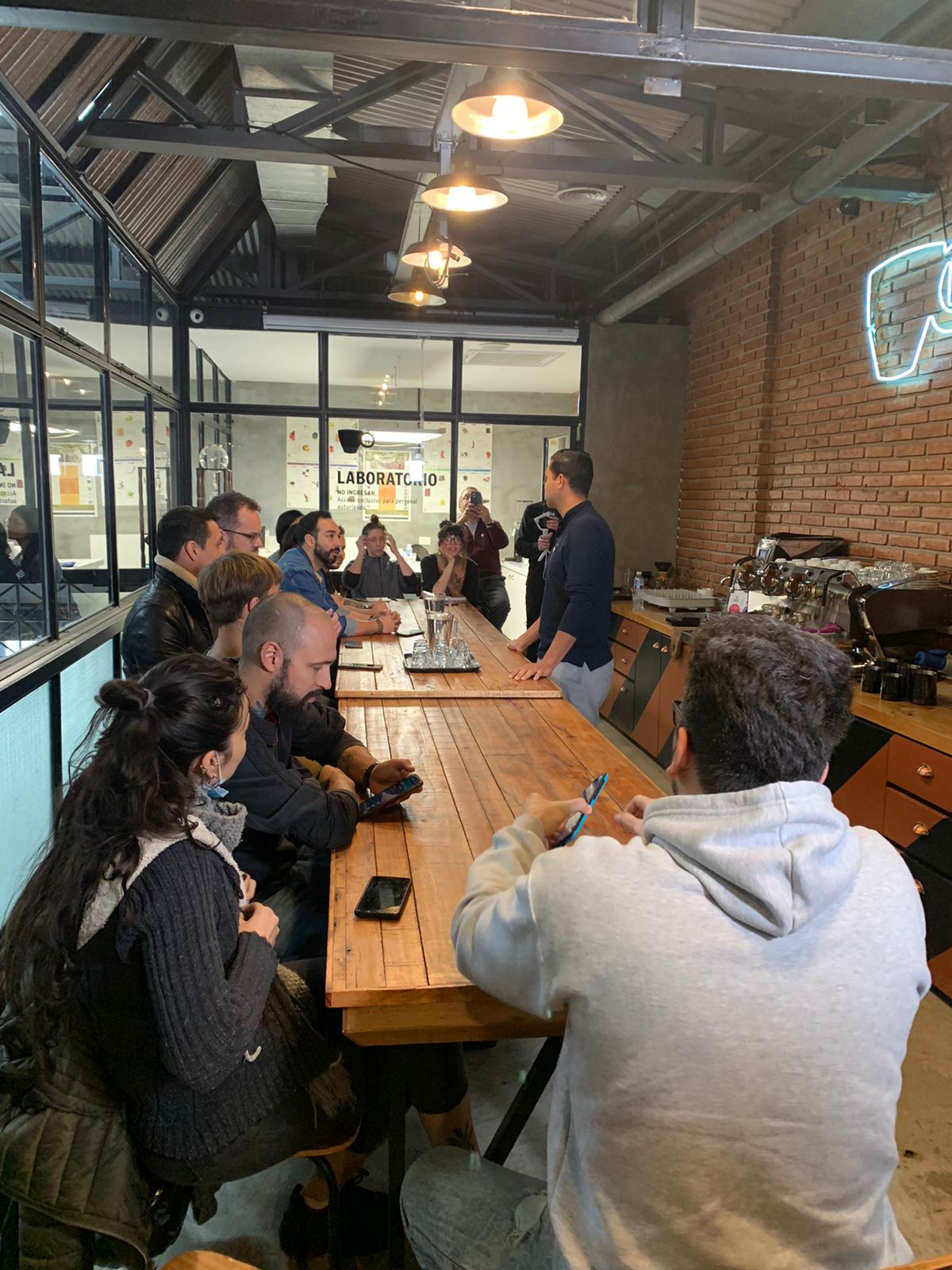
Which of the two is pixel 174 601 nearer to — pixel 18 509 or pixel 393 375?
pixel 18 509

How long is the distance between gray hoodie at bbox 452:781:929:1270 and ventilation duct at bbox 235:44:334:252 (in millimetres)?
2961

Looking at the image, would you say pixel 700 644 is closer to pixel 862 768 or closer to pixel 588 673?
pixel 862 768

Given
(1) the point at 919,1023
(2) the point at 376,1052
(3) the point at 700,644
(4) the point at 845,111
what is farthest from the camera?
(4) the point at 845,111

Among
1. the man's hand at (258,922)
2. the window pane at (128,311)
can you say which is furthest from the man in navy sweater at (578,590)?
the window pane at (128,311)

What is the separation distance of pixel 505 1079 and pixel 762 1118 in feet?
5.44

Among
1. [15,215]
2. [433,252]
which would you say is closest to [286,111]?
[433,252]

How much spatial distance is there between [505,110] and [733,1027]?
2776 millimetres

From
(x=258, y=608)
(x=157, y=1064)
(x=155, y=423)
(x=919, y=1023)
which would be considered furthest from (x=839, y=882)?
(x=155, y=423)

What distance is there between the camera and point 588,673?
3.92 m

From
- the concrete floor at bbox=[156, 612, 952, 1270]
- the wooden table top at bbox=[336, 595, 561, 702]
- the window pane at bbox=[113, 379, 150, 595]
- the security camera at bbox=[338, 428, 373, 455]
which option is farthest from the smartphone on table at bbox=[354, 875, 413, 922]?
the security camera at bbox=[338, 428, 373, 455]

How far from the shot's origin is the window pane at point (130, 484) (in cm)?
520

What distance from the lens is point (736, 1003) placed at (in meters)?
0.95

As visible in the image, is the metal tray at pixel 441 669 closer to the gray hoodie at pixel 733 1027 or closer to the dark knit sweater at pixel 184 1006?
the dark knit sweater at pixel 184 1006

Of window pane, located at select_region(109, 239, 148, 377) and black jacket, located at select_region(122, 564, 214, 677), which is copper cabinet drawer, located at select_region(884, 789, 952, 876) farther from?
window pane, located at select_region(109, 239, 148, 377)
